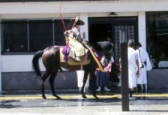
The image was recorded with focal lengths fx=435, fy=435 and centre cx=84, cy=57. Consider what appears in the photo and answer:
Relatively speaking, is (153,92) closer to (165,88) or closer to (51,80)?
(165,88)

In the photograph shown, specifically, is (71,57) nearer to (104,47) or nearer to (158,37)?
(104,47)

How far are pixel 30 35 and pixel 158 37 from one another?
4920mm

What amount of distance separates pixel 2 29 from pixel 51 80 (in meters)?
3.78

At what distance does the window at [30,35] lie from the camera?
1678 cm

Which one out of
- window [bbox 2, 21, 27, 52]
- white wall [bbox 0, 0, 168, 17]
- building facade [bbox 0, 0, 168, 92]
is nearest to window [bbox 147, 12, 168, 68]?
building facade [bbox 0, 0, 168, 92]

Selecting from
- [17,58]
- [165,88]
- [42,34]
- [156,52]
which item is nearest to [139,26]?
[156,52]

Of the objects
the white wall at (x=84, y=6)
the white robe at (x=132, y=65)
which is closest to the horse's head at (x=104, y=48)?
the white robe at (x=132, y=65)

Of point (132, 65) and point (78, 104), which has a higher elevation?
point (132, 65)

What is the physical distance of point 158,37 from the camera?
16.6 metres

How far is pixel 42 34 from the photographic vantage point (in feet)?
55.2

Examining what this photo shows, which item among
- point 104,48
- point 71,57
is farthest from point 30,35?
point 104,48

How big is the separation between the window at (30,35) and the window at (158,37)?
338 centimetres

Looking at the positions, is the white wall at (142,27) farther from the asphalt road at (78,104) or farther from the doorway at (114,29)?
the asphalt road at (78,104)

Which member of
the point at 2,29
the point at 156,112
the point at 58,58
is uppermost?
the point at 2,29
